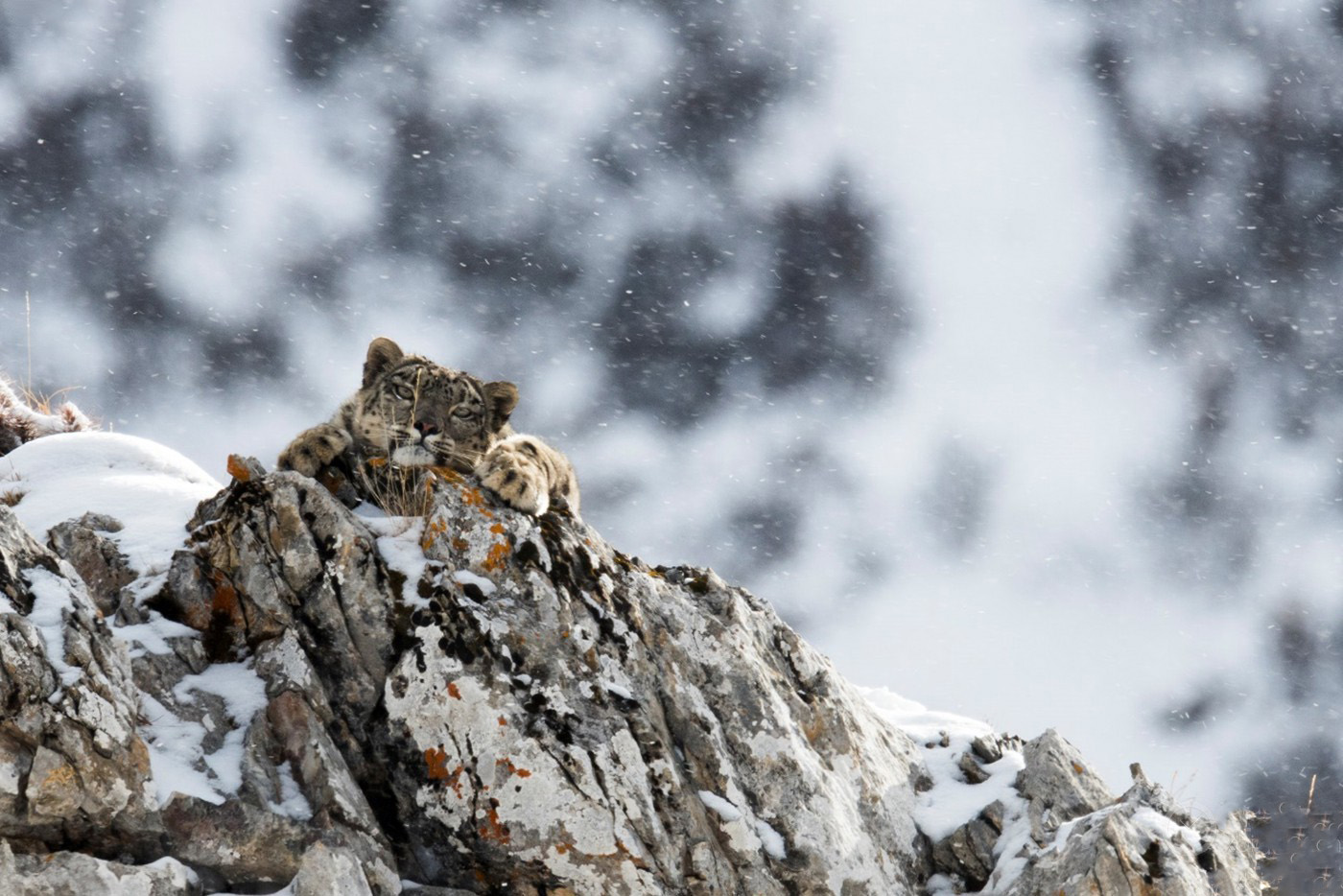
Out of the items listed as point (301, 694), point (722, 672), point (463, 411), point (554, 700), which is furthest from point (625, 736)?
point (463, 411)

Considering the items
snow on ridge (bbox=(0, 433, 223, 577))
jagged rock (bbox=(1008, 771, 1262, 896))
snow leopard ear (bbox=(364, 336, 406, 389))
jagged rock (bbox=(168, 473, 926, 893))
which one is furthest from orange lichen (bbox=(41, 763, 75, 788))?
jagged rock (bbox=(1008, 771, 1262, 896))

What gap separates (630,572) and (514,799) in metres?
2.16

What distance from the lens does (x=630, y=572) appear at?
8.13 metres

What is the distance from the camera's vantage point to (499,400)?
970cm

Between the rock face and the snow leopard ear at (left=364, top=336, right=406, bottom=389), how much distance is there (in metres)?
1.49

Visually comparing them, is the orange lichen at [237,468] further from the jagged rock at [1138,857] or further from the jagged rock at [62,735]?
the jagged rock at [1138,857]

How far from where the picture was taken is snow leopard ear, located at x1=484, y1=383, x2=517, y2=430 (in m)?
9.65

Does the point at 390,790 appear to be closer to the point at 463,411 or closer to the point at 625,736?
the point at 625,736

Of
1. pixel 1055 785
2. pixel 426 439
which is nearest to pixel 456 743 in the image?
pixel 426 439

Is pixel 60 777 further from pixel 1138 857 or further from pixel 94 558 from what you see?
pixel 1138 857

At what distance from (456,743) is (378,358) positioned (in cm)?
423

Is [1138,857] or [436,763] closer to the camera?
[436,763]

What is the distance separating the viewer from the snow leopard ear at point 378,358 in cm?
970

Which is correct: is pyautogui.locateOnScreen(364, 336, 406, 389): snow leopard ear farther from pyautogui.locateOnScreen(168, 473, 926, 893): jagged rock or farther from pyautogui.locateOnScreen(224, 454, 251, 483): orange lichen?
pyautogui.locateOnScreen(168, 473, 926, 893): jagged rock
